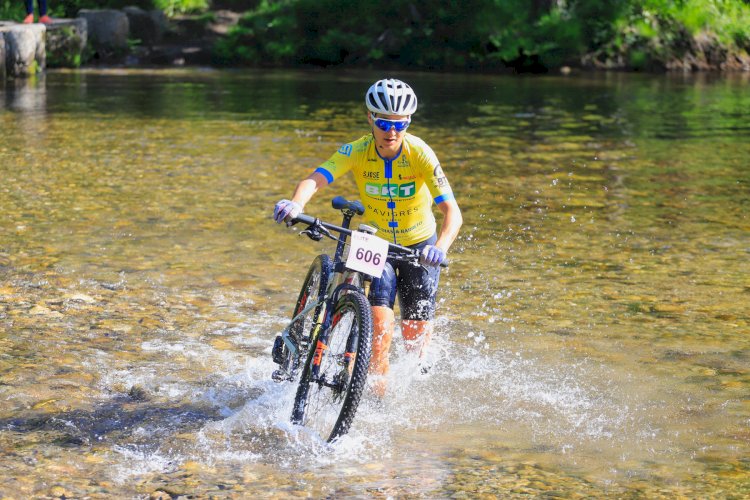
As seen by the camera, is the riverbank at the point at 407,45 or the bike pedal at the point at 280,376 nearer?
the bike pedal at the point at 280,376

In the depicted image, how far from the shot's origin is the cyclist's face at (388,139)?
21.5ft

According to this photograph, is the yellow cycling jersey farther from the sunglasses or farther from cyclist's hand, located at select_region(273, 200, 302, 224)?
cyclist's hand, located at select_region(273, 200, 302, 224)

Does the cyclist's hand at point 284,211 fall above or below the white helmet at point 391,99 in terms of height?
below

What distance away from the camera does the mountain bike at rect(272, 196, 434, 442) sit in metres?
5.96

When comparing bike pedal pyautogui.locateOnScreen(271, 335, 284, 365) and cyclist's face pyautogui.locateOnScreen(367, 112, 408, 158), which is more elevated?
cyclist's face pyautogui.locateOnScreen(367, 112, 408, 158)

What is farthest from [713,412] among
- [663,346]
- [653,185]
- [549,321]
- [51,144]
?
[51,144]

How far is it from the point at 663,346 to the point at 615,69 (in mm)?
28772

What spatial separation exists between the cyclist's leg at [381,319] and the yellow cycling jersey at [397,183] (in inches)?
14.3

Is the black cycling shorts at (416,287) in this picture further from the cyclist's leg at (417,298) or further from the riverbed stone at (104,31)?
the riverbed stone at (104,31)

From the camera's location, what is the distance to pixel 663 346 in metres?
8.20

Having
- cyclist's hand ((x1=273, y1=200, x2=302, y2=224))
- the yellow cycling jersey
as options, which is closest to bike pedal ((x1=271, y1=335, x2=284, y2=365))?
the yellow cycling jersey

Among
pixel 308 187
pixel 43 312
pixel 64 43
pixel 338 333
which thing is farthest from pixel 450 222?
pixel 64 43

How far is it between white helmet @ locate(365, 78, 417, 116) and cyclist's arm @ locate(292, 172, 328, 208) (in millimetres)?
579

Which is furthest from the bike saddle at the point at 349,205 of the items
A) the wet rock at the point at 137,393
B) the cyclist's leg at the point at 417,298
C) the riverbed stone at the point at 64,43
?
the riverbed stone at the point at 64,43
